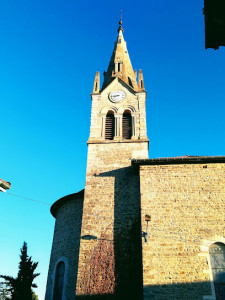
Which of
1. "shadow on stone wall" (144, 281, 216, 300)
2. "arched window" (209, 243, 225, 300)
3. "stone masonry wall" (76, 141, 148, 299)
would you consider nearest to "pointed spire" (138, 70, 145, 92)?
"stone masonry wall" (76, 141, 148, 299)

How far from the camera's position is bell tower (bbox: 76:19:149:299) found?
35.4ft

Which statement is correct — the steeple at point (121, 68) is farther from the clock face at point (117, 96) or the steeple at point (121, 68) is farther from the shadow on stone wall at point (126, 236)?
the shadow on stone wall at point (126, 236)

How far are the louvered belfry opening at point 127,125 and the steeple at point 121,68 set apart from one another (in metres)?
1.99

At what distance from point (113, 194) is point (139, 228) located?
2060 millimetres

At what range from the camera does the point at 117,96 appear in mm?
17031

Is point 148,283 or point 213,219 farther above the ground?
point 213,219

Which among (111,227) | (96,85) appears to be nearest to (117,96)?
(96,85)

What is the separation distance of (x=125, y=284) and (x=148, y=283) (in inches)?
50.1

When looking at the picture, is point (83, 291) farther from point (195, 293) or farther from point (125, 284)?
point (195, 293)

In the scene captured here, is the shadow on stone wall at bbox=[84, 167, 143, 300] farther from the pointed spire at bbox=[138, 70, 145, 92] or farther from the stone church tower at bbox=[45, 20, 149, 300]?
the pointed spire at bbox=[138, 70, 145, 92]

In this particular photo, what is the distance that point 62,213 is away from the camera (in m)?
14.9

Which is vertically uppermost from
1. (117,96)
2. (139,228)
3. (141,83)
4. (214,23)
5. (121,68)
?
(121,68)

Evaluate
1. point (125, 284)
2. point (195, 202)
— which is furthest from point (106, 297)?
point (195, 202)

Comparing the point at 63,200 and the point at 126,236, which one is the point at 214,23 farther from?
the point at 63,200
